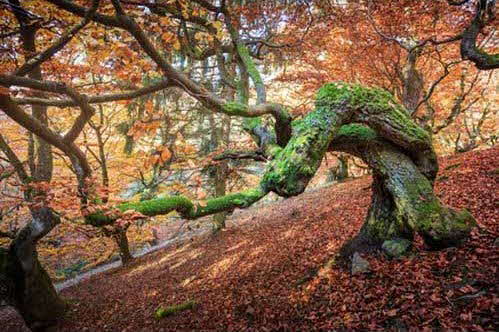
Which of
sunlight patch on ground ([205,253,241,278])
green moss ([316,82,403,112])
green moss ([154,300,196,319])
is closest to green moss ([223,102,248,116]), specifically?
green moss ([316,82,403,112])

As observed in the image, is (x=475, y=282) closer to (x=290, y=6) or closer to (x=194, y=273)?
(x=194, y=273)

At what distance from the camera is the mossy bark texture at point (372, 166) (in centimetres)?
277

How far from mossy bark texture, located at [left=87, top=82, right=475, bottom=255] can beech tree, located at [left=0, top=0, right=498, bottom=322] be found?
0.01 m

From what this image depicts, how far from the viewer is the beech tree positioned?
279 cm

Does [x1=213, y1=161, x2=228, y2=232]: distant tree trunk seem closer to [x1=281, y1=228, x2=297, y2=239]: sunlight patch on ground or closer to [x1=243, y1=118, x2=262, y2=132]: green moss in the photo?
[x1=281, y1=228, x2=297, y2=239]: sunlight patch on ground

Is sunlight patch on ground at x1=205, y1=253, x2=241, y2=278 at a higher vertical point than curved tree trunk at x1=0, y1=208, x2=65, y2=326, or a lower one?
lower

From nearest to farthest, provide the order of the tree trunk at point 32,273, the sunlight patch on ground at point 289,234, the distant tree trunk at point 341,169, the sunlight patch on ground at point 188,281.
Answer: the tree trunk at point 32,273
the sunlight patch on ground at point 188,281
the sunlight patch on ground at point 289,234
the distant tree trunk at point 341,169

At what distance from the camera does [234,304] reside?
491cm

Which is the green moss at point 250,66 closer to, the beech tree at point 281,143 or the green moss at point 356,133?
the beech tree at point 281,143

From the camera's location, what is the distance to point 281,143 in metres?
3.69

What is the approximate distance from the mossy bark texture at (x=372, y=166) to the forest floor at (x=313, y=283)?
430mm

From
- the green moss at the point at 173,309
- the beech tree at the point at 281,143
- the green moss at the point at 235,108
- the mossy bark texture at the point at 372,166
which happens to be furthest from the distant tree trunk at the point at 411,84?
the green moss at the point at 173,309

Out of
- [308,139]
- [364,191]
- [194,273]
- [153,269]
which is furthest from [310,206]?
[308,139]

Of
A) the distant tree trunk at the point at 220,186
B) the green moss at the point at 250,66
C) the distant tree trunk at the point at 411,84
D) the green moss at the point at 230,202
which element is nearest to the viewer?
the green moss at the point at 230,202
